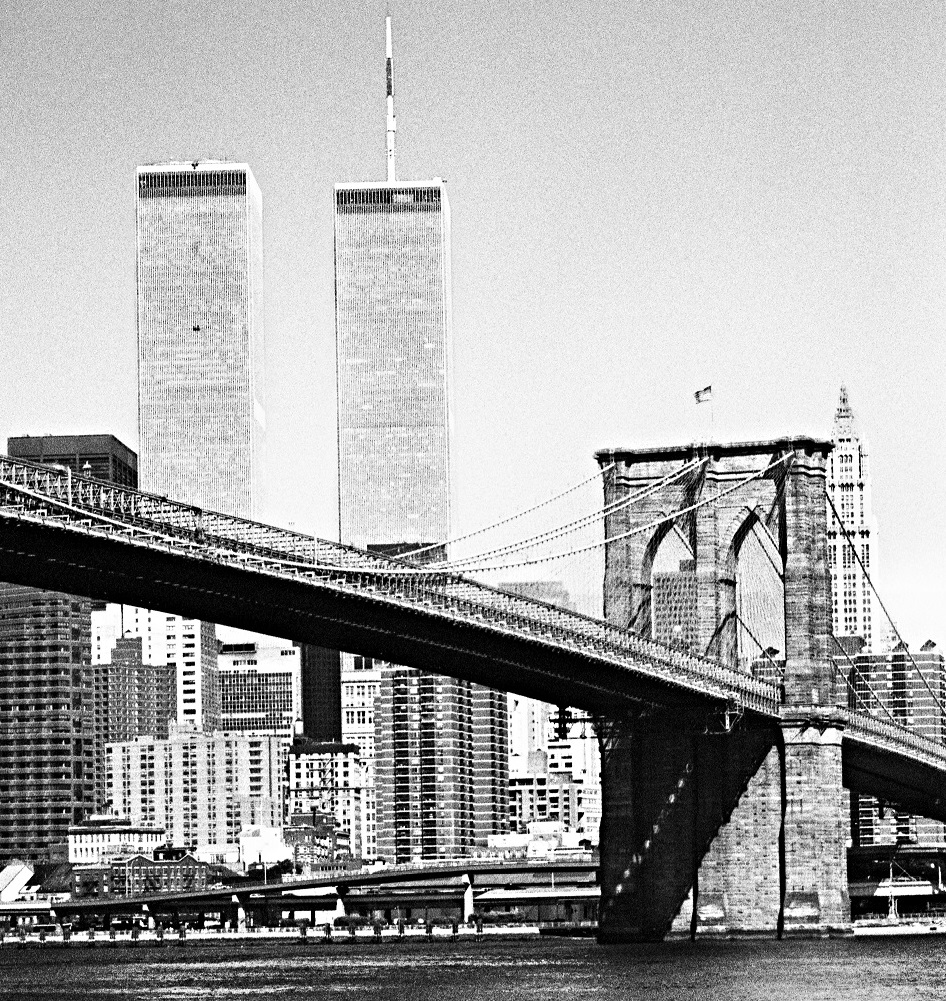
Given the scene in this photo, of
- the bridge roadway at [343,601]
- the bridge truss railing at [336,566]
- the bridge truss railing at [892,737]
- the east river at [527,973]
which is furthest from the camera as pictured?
the bridge truss railing at [892,737]

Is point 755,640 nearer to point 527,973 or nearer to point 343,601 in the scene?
point 527,973

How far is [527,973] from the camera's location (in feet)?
260

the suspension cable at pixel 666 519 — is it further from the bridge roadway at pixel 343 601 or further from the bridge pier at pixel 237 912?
the bridge pier at pixel 237 912

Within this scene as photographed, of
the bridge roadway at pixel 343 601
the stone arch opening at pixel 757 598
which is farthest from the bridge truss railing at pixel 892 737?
the stone arch opening at pixel 757 598

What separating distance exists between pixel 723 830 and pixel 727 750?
250cm

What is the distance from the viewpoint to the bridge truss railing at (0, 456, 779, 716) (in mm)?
68062

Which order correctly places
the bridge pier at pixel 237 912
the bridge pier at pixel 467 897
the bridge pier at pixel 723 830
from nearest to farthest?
1. the bridge pier at pixel 723 830
2. the bridge pier at pixel 237 912
3. the bridge pier at pixel 467 897

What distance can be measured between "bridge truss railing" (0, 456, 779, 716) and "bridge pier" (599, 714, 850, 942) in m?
2.18

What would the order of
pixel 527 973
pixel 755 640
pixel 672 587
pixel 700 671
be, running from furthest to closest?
1. pixel 672 587
2. pixel 755 640
3. pixel 700 671
4. pixel 527 973

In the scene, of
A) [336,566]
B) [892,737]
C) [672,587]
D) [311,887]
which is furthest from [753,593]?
[311,887]

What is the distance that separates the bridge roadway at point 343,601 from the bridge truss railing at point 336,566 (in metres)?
0.06

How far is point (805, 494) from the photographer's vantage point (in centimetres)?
8825

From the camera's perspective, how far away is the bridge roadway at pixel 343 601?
69.1 m

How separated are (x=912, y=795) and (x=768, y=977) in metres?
33.8
